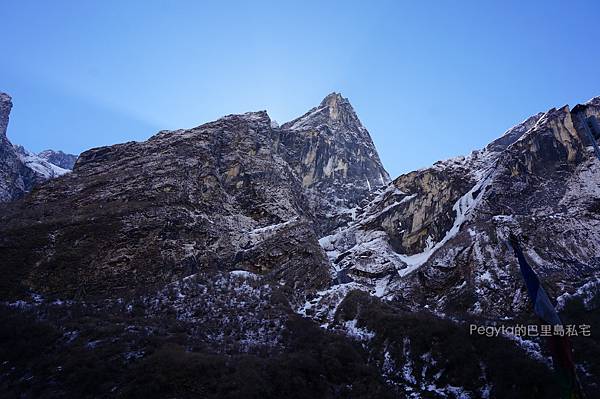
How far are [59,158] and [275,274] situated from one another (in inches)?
6217

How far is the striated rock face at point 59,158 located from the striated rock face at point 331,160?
10415cm

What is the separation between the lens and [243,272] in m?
52.2

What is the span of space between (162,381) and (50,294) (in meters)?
23.8

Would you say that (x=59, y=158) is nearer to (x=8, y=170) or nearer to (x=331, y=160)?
(x=8, y=170)

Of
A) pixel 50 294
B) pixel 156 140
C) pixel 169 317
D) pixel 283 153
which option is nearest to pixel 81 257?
pixel 50 294

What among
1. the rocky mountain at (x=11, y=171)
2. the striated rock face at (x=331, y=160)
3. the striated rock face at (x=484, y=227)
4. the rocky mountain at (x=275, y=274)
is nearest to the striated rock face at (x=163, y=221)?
the rocky mountain at (x=275, y=274)

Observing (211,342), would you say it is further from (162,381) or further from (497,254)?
(497,254)

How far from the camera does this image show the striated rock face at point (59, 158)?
6575 inches

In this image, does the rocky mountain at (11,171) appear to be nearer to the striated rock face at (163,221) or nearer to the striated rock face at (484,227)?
the striated rock face at (163,221)

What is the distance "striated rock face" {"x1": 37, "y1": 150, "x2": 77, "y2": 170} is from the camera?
167000 millimetres

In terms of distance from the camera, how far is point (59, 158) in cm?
17062

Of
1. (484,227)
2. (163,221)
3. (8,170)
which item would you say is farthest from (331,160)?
(8,170)

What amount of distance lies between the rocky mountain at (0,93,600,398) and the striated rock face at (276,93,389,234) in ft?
52.8

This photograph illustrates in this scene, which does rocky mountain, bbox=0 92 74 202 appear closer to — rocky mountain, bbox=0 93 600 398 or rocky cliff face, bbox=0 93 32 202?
rocky cliff face, bbox=0 93 32 202
